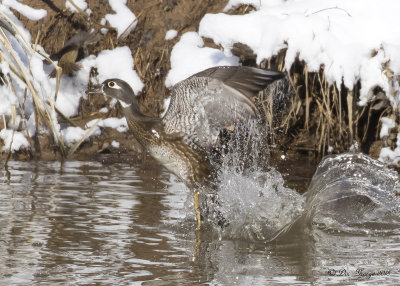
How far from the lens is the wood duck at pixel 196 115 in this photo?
19.2ft

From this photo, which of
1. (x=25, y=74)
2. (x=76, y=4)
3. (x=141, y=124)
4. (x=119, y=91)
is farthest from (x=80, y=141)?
(x=141, y=124)

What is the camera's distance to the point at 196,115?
20.5 ft

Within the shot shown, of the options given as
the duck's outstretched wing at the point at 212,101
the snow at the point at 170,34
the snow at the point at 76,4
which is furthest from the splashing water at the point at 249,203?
the snow at the point at 76,4

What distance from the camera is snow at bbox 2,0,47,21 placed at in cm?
932

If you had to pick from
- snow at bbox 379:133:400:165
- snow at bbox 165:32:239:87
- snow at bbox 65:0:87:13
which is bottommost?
snow at bbox 379:133:400:165

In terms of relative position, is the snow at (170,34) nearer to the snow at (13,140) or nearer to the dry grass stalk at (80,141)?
the dry grass stalk at (80,141)

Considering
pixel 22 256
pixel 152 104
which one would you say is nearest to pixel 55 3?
pixel 152 104

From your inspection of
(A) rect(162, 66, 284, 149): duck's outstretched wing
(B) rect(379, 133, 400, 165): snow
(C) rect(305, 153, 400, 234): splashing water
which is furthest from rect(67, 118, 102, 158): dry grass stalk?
(B) rect(379, 133, 400, 165): snow

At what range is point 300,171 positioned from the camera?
26.7ft

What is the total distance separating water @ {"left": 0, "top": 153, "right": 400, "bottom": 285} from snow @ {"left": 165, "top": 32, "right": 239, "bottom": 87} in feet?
5.34

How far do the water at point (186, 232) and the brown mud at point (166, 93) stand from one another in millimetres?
1214

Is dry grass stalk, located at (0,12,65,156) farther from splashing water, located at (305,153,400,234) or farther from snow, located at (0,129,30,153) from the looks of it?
splashing water, located at (305,153,400,234)

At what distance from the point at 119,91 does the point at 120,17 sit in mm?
2984

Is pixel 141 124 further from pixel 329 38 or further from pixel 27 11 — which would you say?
pixel 27 11
